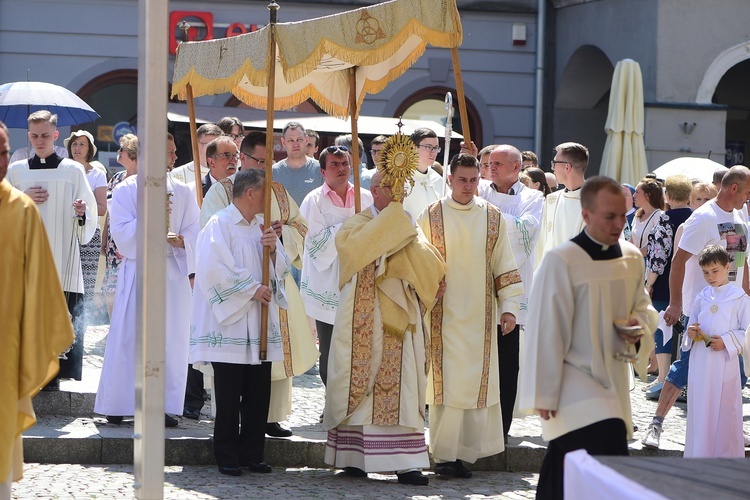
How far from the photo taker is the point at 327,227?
9.08 meters

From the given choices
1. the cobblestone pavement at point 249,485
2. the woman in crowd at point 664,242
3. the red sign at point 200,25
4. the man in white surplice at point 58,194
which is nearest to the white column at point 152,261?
the cobblestone pavement at point 249,485

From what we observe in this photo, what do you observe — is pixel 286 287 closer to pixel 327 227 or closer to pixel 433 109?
pixel 327 227

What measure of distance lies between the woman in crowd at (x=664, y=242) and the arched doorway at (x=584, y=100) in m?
9.34

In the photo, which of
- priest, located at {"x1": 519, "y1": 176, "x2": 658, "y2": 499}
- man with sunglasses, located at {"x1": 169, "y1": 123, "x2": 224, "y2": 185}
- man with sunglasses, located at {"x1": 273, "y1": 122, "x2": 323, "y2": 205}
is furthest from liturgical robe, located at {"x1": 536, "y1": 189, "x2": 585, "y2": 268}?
priest, located at {"x1": 519, "y1": 176, "x2": 658, "y2": 499}

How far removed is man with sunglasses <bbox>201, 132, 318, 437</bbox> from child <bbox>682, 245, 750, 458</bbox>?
2.50 meters

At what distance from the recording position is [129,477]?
7.66 metres

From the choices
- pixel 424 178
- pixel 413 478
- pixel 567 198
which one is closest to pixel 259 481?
pixel 413 478

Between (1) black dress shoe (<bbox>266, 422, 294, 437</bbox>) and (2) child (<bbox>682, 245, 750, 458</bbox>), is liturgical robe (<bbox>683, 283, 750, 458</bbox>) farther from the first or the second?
(1) black dress shoe (<bbox>266, 422, 294, 437</bbox>)

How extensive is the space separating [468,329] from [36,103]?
5012mm

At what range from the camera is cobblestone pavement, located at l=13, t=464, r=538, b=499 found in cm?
723

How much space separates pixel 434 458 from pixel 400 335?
2.84ft

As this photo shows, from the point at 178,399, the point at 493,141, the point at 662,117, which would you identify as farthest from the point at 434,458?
the point at 493,141

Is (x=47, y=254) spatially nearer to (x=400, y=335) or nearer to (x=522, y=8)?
(x=400, y=335)

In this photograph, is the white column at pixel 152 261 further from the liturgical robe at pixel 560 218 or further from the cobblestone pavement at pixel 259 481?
the liturgical robe at pixel 560 218
